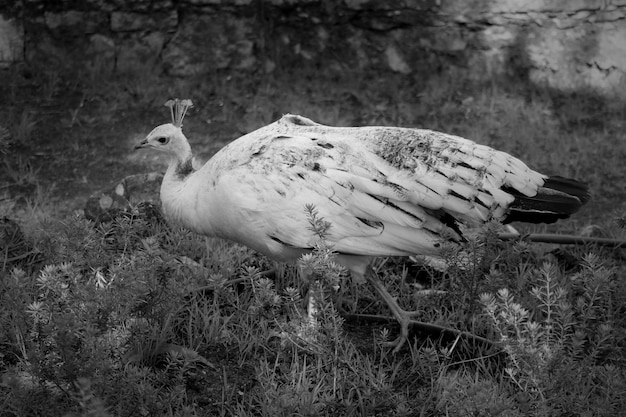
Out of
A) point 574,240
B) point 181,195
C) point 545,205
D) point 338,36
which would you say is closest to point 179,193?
point 181,195

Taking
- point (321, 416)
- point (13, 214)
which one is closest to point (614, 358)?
point (321, 416)

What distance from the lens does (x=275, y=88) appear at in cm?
635

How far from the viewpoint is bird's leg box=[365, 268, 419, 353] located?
3732 millimetres

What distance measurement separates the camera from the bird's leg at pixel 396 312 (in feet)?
12.2

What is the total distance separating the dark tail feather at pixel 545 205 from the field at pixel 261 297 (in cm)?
17

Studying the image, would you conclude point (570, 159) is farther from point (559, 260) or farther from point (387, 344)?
point (387, 344)

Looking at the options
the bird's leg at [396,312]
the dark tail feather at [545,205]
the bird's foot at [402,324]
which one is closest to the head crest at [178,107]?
the bird's leg at [396,312]

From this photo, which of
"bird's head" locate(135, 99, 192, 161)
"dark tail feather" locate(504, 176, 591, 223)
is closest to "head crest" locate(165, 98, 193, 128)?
"bird's head" locate(135, 99, 192, 161)

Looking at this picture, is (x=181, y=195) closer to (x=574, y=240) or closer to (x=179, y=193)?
(x=179, y=193)

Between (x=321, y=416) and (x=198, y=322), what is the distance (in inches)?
34.7

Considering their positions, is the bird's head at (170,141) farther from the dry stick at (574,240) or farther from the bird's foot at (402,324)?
the dry stick at (574,240)

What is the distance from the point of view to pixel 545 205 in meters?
3.77

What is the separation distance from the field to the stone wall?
210 mm

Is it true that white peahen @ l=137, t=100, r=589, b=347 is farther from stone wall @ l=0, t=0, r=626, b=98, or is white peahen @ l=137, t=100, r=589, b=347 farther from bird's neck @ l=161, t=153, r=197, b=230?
stone wall @ l=0, t=0, r=626, b=98
